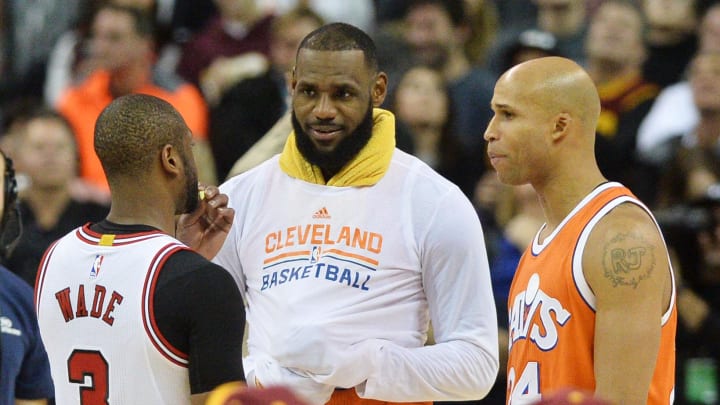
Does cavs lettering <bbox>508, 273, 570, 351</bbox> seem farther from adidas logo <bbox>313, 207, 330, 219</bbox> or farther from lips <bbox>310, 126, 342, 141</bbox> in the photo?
lips <bbox>310, 126, 342, 141</bbox>

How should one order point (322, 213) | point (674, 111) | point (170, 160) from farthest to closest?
point (674, 111), point (322, 213), point (170, 160)

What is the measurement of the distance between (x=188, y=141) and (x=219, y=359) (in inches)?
29.5

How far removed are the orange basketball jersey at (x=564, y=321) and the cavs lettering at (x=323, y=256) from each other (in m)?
0.57

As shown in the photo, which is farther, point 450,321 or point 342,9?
point 342,9

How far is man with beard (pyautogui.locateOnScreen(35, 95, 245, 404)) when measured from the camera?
3859 millimetres

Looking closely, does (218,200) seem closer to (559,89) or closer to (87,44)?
(559,89)

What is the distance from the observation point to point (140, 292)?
3904mm

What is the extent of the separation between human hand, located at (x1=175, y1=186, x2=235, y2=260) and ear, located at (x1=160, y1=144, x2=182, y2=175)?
45cm

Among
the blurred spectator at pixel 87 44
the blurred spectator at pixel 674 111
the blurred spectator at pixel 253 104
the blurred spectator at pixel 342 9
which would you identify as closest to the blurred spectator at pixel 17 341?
the blurred spectator at pixel 253 104

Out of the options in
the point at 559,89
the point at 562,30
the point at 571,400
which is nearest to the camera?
the point at 571,400

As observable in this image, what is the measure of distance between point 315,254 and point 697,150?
158 inches

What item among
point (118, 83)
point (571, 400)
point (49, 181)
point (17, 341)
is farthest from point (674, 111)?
point (571, 400)

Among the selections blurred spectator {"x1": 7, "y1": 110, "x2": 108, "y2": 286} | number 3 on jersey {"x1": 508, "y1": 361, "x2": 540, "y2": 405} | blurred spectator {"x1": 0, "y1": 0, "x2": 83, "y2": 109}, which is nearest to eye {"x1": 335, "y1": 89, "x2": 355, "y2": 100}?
number 3 on jersey {"x1": 508, "y1": 361, "x2": 540, "y2": 405}

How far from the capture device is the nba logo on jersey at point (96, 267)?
4.02 metres
